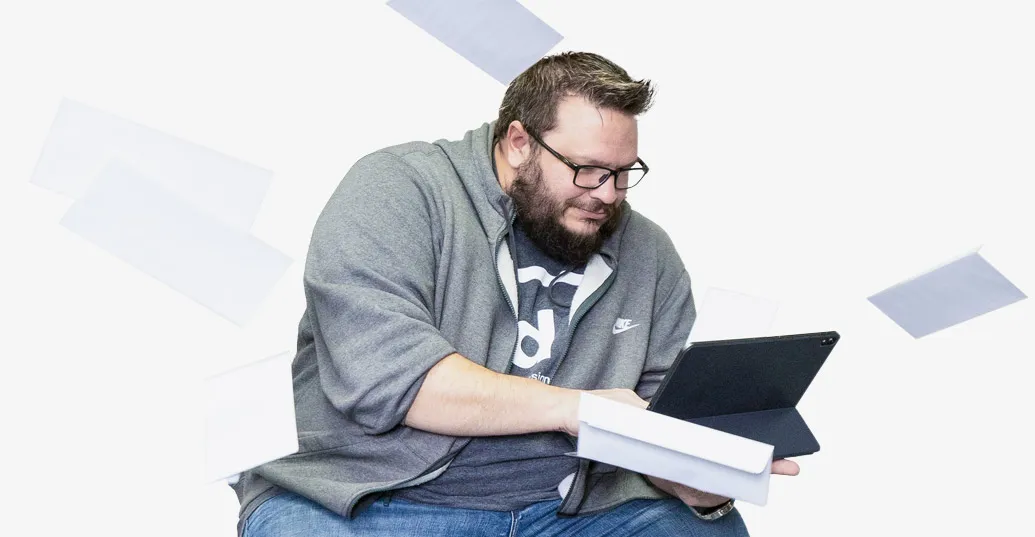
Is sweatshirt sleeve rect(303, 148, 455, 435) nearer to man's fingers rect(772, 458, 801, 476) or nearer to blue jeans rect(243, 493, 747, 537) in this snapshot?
blue jeans rect(243, 493, 747, 537)

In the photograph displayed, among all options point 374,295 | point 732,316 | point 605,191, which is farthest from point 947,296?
point 374,295

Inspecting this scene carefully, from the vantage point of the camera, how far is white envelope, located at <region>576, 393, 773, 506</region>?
2.18 meters

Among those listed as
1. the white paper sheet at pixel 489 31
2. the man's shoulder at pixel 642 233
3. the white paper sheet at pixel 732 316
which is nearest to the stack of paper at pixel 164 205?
the white paper sheet at pixel 489 31

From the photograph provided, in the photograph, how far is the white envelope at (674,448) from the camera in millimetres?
2178

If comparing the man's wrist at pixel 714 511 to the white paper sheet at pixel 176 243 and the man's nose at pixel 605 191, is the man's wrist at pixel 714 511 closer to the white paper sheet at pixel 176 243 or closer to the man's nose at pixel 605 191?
the man's nose at pixel 605 191

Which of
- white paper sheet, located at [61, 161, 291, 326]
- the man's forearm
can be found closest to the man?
the man's forearm

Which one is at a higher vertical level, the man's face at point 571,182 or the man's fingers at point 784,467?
the man's face at point 571,182

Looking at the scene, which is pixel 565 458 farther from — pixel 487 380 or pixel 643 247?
pixel 643 247

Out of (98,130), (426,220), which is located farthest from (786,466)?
(98,130)

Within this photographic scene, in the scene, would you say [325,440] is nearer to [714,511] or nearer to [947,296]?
[714,511]

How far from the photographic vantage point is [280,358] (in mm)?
2346

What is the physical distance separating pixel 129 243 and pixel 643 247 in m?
1.13

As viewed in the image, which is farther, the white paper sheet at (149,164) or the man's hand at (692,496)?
the man's hand at (692,496)

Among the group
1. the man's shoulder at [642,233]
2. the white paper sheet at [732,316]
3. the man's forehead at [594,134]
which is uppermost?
the man's forehead at [594,134]
